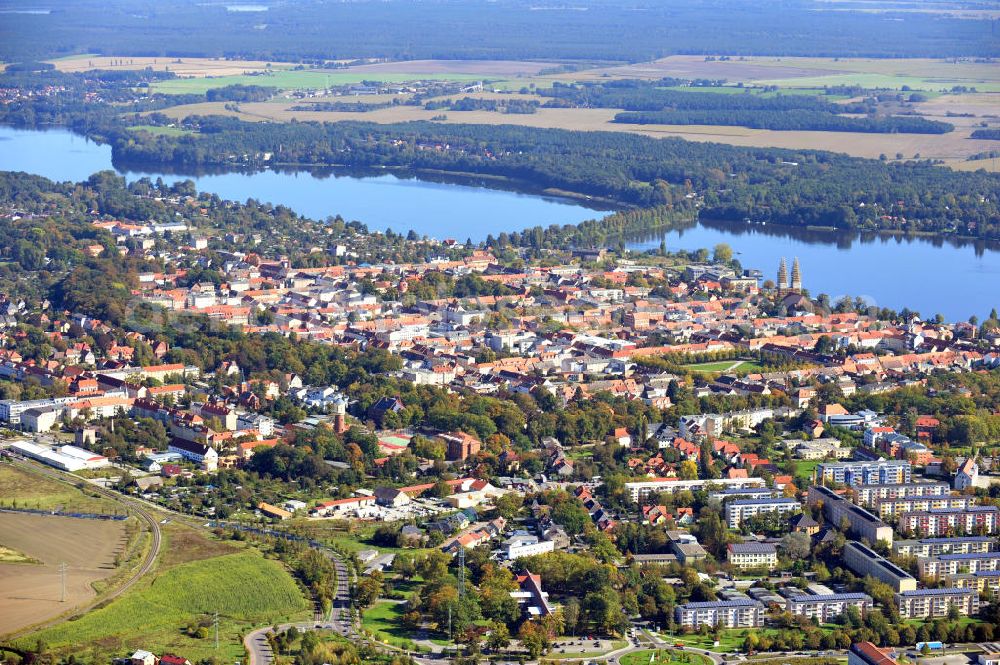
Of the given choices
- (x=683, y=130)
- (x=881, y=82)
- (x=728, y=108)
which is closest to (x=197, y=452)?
(x=683, y=130)

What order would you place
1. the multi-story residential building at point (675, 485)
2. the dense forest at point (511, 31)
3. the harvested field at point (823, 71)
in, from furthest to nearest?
the dense forest at point (511, 31)
the harvested field at point (823, 71)
the multi-story residential building at point (675, 485)

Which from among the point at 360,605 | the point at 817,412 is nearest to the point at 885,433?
the point at 817,412

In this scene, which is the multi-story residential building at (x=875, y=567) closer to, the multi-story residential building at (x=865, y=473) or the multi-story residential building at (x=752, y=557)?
the multi-story residential building at (x=752, y=557)

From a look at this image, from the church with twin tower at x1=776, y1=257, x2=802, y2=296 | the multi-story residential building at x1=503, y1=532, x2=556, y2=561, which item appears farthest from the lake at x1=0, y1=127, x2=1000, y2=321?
the multi-story residential building at x1=503, y1=532, x2=556, y2=561

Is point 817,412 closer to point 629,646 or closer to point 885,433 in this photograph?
point 885,433

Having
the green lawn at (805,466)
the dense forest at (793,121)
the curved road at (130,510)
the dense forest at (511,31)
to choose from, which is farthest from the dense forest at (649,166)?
the curved road at (130,510)
